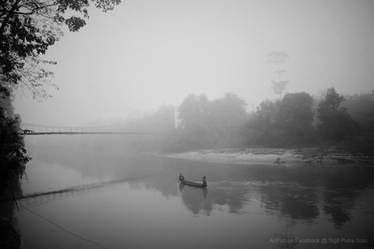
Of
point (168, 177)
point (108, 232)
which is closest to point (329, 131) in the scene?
point (168, 177)

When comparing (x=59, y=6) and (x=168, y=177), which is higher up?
(x=59, y=6)

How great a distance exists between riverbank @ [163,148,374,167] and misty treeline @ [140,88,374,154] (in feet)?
13.2

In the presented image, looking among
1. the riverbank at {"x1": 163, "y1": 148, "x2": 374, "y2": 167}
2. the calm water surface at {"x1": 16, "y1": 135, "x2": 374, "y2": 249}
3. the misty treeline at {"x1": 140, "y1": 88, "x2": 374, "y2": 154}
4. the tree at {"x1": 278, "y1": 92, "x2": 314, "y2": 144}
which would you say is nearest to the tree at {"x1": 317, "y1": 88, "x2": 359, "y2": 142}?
the misty treeline at {"x1": 140, "y1": 88, "x2": 374, "y2": 154}

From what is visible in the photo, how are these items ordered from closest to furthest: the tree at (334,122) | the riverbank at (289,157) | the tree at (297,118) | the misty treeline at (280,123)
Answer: the riverbank at (289,157) → the tree at (334,122) → the misty treeline at (280,123) → the tree at (297,118)

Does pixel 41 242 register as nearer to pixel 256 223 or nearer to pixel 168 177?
pixel 256 223

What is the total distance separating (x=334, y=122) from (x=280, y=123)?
1392cm

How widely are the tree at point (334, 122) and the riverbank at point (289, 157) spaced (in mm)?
7099

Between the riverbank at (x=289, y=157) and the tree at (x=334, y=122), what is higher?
the tree at (x=334, y=122)

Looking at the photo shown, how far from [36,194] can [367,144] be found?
221 ft

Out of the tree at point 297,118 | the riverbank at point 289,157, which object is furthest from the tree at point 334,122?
the riverbank at point 289,157

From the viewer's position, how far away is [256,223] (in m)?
20.4

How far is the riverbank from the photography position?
4792 centimetres

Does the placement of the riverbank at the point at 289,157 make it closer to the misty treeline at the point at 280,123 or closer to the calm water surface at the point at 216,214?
the misty treeline at the point at 280,123

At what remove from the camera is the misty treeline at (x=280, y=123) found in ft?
195
